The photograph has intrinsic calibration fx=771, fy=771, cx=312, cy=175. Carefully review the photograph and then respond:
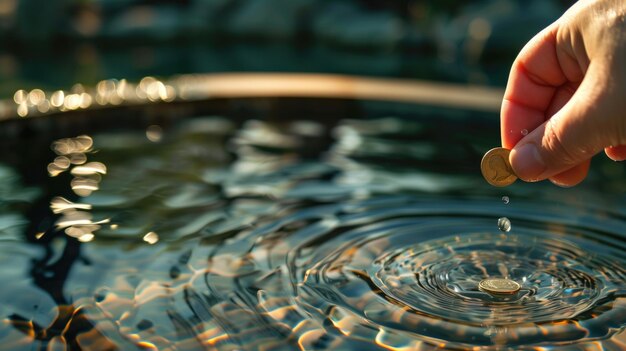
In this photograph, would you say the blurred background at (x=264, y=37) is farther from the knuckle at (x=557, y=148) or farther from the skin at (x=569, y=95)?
the knuckle at (x=557, y=148)

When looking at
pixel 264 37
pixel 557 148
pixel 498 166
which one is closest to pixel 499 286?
pixel 498 166

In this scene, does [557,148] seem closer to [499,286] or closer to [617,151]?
[617,151]

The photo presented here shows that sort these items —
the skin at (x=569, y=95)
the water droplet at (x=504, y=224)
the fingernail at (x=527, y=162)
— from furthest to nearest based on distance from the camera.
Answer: the water droplet at (x=504, y=224) → the fingernail at (x=527, y=162) → the skin at (x=569, y=95)

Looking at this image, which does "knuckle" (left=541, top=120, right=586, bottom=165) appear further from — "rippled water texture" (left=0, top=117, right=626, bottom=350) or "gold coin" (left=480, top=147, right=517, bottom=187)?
"rippled water texture" (left=0, top=117, right=626, bottom=350)

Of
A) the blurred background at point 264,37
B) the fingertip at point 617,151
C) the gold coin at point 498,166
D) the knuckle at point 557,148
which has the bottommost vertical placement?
the gold coin at point 498,166

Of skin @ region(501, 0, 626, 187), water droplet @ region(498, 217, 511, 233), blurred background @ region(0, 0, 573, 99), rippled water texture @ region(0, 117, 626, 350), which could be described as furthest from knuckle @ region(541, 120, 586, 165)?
blurred background @ region(0, 0, 573, 99)

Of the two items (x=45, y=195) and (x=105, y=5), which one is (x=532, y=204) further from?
(x=105, y=5)

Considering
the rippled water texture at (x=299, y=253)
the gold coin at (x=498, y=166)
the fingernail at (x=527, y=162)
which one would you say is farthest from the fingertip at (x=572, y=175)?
the rippled water texture at (x=299, y=253)
